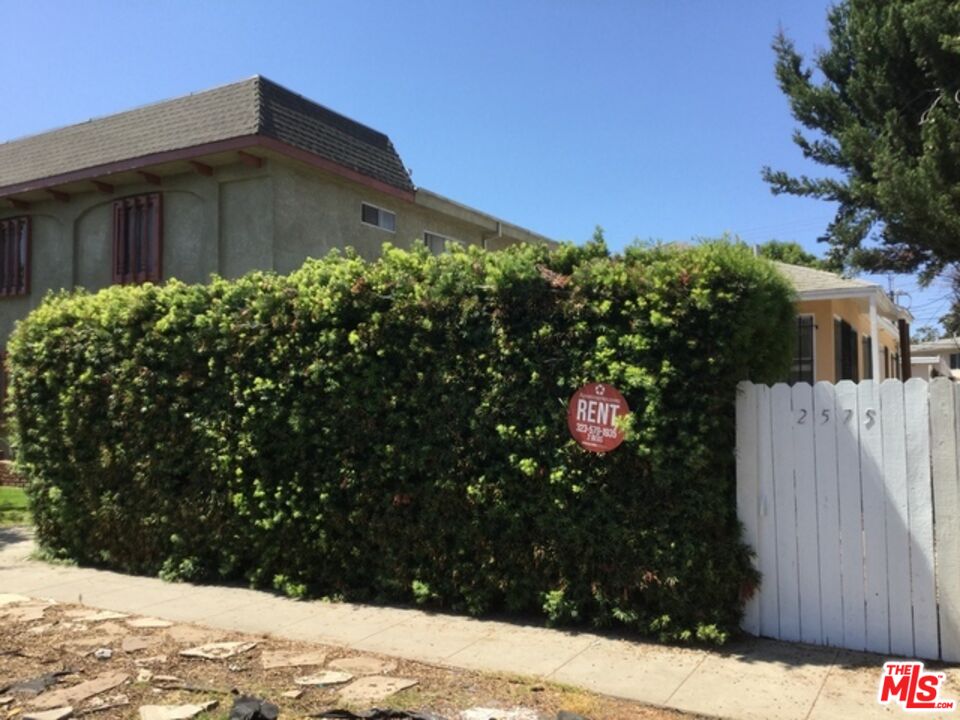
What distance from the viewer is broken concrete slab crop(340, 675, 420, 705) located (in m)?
4.87

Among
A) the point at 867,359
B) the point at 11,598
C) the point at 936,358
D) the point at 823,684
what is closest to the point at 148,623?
the point at 11,598

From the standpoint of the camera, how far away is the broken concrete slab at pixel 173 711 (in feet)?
15.2

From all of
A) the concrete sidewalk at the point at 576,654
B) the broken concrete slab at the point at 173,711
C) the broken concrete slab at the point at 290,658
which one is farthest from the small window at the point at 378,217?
the broken concrete slab at the point at 173,711

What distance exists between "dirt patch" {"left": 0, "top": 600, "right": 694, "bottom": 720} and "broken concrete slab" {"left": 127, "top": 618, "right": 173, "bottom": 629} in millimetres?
32

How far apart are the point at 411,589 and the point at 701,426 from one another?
3019 millimetres

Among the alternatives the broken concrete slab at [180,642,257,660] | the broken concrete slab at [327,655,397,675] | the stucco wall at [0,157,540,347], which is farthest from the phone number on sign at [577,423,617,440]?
the stucco wall at [0,157,540,347]

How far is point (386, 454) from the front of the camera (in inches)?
272

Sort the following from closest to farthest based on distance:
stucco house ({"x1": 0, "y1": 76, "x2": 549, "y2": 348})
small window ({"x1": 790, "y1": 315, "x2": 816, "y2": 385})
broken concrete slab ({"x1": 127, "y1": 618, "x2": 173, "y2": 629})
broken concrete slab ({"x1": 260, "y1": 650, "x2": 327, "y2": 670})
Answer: broken concrete slab ({"x1": 260, "y1": 650, "x2": 327, "y2": 670}), broken concrete slab ({"x1": 127, "y1": 618, "x2": 173, "y2": 629}), small window ({"x1": 790, "y1": 315, "x2": 816, "y2": 385}), stucco house ({"x1": 0, "y1": 76, "x2": 549, "y2": 348})

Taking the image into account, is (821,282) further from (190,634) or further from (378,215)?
(190,634)

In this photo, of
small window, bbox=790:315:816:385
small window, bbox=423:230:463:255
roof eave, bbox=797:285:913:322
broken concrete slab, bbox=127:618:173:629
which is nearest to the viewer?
broken concrete slab, bbox=127:618:173:629

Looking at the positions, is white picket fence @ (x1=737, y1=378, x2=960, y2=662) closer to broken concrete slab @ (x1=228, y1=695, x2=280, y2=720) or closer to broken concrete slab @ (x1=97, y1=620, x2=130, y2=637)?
broken concrete slab @ (x1=228, y1=695, x2=280, y2=720)

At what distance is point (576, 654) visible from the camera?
5.61m

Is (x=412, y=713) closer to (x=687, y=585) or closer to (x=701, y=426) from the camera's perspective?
(x=687, y=585)

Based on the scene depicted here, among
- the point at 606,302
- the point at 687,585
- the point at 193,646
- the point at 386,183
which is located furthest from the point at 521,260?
the point at 386,183
